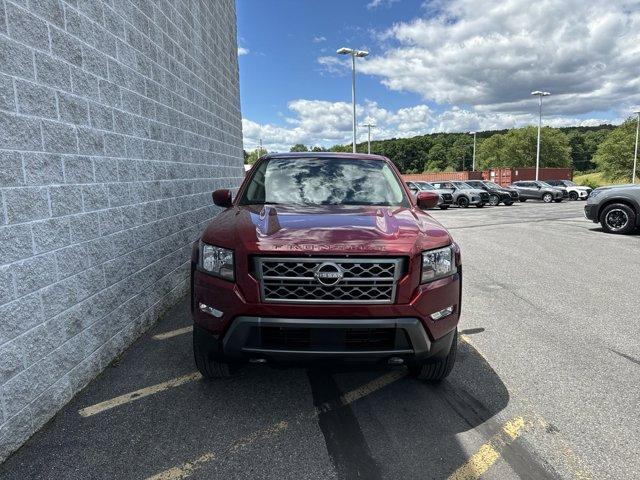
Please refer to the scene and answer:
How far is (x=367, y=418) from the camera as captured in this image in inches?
113

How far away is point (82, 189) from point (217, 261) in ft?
4.35

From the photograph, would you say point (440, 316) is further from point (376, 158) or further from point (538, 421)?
point (376, 158)

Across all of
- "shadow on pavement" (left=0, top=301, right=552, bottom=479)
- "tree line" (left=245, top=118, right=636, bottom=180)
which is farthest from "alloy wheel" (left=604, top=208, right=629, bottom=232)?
"tree line" (left=245, top=118, right=636, bottom=180)

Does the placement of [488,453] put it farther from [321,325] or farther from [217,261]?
[217,261]

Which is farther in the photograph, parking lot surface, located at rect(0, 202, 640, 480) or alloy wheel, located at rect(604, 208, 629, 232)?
alloy wheel, located at rect(604, 208, 629, 232)

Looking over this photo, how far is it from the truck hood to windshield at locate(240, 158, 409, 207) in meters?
0.40

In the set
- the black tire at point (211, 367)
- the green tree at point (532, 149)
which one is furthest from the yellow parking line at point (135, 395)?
the green tree at point (532, 149)

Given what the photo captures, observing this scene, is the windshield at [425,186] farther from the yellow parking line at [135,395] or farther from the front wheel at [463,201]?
the yellow parking line at [135,395]

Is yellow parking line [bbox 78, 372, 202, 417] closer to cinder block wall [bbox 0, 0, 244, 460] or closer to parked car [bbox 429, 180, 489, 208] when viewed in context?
cinder block wall [bbox 0, 0, 244, 460]

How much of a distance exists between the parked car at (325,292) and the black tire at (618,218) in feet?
36.5

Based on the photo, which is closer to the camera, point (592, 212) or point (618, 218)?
point (618, 218)

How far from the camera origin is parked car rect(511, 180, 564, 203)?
31.7 metres

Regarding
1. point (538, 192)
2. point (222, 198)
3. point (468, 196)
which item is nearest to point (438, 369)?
point (222, 198)

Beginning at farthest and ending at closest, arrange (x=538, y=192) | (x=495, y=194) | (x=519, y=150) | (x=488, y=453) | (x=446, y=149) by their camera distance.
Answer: (x=446, y=149) → (x=519, y=150) → (x=538, y=192) → (x=495, y=194) → (x=488, y=453)
